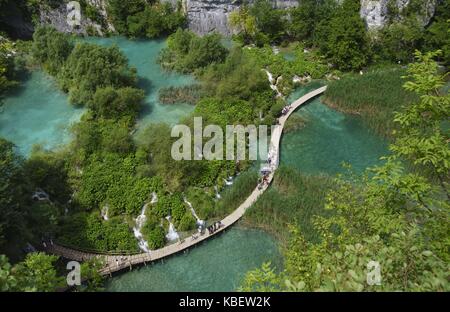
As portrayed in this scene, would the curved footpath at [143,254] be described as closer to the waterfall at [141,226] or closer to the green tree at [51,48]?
the waterfall at [141,226]

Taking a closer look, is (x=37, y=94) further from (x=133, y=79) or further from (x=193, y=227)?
(x=193, y=227)

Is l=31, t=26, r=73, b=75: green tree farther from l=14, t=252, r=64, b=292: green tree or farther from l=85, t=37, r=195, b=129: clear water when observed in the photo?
l=14, t=252, r=64, b=292: green tree

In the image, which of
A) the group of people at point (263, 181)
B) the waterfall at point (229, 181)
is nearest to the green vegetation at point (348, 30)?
the group of people at point (263, 181)

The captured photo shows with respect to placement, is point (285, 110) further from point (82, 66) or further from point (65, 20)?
point (65, 20)

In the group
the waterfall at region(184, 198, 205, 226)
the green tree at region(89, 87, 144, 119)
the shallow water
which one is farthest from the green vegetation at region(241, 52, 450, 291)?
the shallow water
